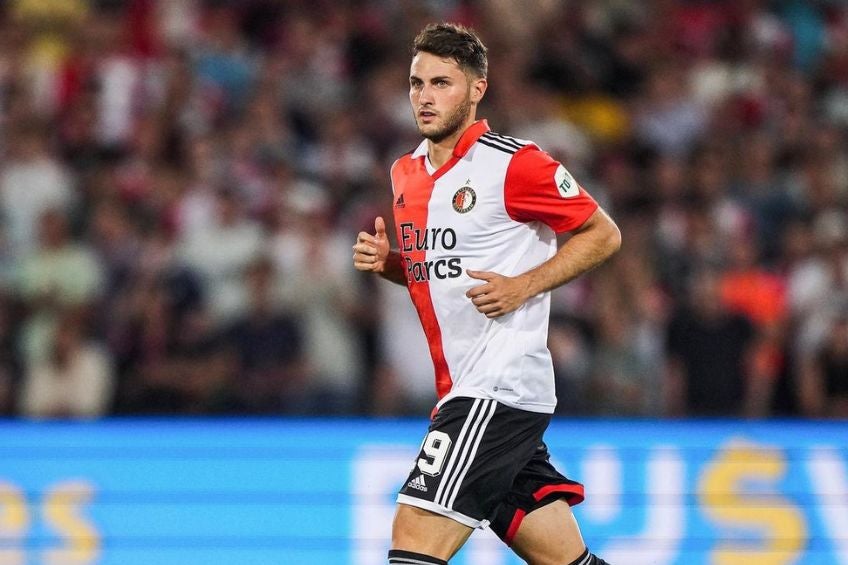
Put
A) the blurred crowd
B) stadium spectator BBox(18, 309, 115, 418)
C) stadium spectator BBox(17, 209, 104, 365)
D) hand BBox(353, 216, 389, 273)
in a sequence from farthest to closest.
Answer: stadium spectator BBox(17, 209, 104, 365) → the blurred crowd → stadium spectator BBox(18, 309, 115, 418) → hand BBox(353, 216, 389, 273)

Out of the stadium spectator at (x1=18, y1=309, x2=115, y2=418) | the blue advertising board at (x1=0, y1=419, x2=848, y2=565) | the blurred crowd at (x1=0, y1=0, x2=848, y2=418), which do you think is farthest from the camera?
the blurred crowd at (x1=0, y1=0, x2=848, y2=418)

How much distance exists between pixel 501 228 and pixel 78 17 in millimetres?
7703

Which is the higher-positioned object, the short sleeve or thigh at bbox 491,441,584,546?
the short sleeve

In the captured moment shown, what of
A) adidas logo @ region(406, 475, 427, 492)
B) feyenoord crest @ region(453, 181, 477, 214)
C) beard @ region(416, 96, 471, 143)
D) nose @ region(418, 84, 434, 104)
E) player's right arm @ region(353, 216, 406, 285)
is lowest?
adidas logo @ region(406, 475, 427, 492)

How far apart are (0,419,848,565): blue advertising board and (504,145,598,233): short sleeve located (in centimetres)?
306

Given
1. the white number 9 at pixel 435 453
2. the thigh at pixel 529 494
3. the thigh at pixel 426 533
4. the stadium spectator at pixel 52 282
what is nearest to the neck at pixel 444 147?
the white number 9 at pixel 435 453

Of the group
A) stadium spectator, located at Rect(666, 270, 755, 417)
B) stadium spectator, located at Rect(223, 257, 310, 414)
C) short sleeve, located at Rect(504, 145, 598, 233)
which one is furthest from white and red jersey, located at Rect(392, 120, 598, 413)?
stadium spectator, located at Rect(666, 270, 755, 417)

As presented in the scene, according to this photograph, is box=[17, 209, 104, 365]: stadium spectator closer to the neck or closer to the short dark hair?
the neck

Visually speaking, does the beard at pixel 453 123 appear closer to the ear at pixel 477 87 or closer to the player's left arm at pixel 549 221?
the ear at pixel 477 87

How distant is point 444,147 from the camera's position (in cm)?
501

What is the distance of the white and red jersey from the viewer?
482 centimetres

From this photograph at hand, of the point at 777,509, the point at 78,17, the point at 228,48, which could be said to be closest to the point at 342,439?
the point at 777,509

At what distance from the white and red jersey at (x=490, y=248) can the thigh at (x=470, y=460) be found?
0.21 feet

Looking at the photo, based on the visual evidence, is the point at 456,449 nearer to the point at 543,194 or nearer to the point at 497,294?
the point at 497,294
